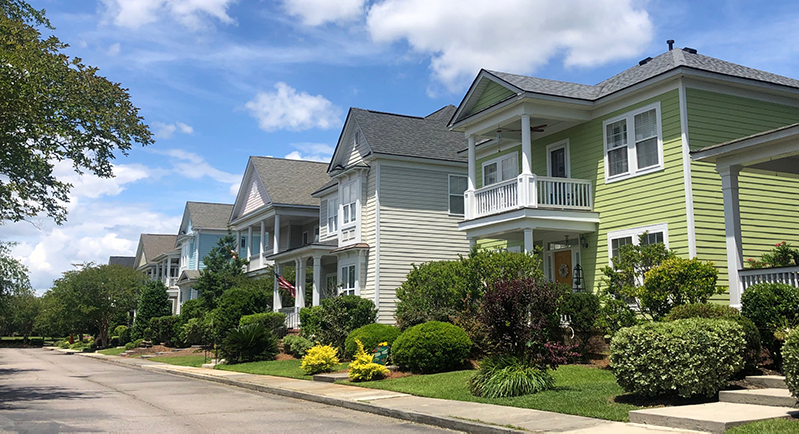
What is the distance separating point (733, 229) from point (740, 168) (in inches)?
53.1

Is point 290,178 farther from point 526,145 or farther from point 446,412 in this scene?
point 446,412

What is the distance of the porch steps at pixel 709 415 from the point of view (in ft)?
28.7

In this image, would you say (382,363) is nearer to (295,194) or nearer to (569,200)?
(569,200)

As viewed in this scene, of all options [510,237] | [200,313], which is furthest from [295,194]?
[510,237]

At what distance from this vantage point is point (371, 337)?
69.2 feet

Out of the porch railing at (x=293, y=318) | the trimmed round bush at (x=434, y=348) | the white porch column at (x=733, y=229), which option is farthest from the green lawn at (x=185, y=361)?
the white porch column at (x=733, y=229)

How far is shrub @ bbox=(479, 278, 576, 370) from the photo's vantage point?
1367cm

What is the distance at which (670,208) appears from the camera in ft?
60.0

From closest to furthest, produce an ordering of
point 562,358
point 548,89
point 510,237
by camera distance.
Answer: point 562,358, point 548,89, point 510,237

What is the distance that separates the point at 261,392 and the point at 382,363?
3461 mm

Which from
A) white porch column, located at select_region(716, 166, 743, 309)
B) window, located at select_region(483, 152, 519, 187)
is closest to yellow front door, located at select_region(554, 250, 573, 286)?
window, located at select_region(483, 152, 519, 187)

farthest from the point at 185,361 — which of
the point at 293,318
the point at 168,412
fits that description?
the point at 168,412

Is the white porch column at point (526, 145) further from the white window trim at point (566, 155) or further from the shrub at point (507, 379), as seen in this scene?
the shrub at point (507, 379)

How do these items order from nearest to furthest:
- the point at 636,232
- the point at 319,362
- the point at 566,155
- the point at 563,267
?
the point at 636,232 → the point at 319,362 → the point at 566,155 → the point at 563,267
